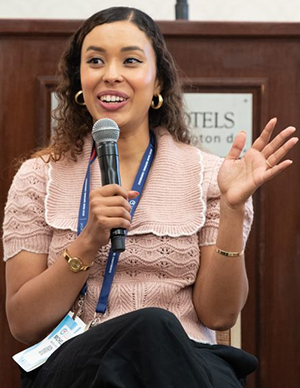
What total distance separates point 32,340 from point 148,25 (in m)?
0.90

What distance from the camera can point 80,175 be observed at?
243 cm

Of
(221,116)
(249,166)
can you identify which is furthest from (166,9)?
(249,166)

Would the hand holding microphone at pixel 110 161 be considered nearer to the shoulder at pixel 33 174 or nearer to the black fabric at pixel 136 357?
the black fabric at pixel 136 357

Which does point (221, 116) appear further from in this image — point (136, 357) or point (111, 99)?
point (136, 357)

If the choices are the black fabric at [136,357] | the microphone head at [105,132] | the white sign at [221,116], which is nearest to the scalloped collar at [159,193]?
the microphone head at [105,132]

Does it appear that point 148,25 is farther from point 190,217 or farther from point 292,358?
point 292,358

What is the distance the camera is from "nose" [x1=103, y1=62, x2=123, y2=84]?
2.35 meters

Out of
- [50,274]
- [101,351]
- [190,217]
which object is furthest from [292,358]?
[101,351]

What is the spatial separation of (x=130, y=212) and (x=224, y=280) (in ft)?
0.94

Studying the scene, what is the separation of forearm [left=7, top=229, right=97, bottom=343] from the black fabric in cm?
29

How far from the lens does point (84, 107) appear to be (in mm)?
2590

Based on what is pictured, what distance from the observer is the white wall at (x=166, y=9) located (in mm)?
3568

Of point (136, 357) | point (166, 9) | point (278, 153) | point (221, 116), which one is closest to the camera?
point (136, 357)

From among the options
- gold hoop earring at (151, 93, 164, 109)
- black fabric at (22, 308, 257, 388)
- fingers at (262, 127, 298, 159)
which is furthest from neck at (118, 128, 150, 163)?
black fabric at (22, 308, 257, 388)
